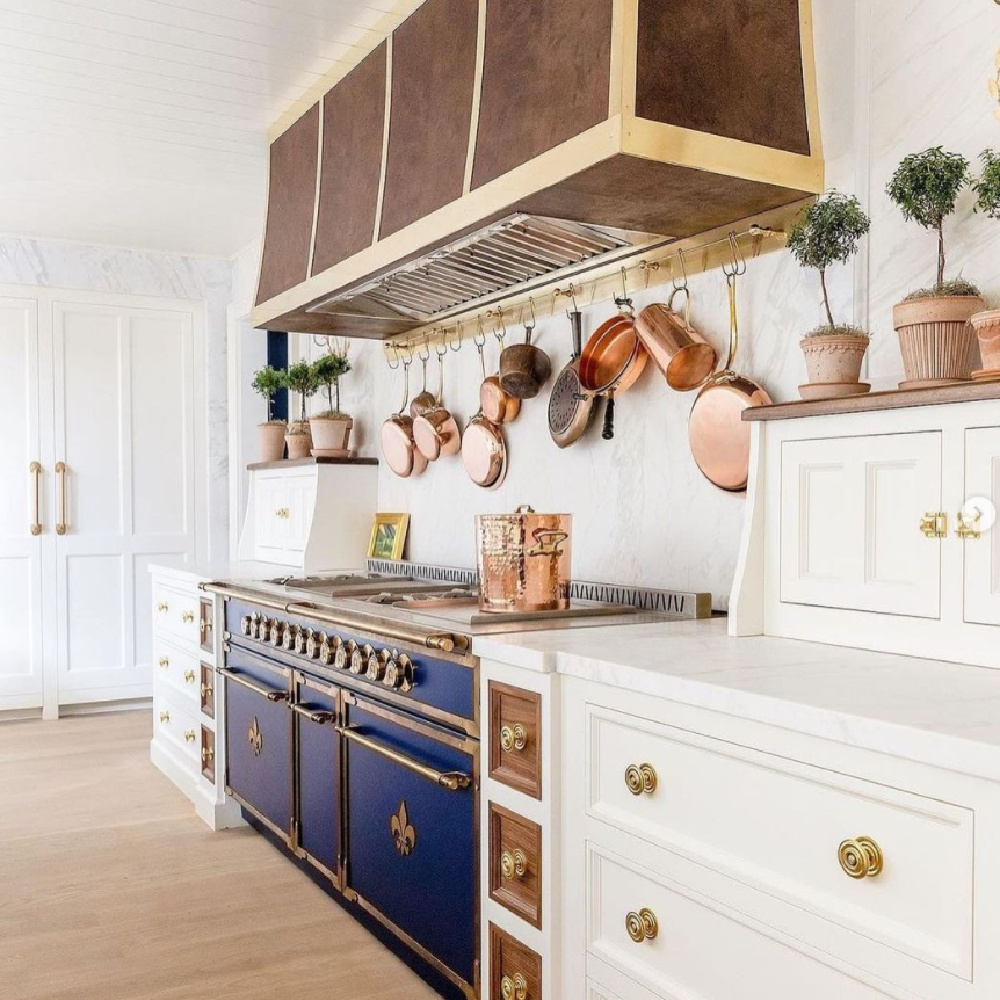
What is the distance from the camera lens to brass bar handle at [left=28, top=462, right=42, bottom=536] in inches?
208

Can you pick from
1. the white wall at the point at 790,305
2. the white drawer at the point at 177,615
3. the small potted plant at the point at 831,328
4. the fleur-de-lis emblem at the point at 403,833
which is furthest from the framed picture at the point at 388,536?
the small potted plant at the point at 831,328

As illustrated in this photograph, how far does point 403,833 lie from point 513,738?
58 centimetres

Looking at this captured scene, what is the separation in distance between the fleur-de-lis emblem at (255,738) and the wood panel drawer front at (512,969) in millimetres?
1392

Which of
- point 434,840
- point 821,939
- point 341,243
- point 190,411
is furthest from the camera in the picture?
point 190,411

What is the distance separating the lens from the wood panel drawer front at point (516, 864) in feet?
5.85

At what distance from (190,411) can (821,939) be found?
5.00 meters

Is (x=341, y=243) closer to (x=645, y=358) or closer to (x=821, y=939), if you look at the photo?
(x=645, y=358)

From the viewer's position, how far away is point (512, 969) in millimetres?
1862

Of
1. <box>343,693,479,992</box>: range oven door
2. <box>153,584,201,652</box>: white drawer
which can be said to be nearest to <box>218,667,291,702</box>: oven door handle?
<box>153,584,201,652</box>: white drawer

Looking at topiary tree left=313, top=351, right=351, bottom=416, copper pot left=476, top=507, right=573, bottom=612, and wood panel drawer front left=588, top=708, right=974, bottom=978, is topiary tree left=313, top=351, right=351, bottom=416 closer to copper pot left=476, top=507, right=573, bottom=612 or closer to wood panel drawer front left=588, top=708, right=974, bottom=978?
copper pot left=476, top=507, right=573, bottom=612

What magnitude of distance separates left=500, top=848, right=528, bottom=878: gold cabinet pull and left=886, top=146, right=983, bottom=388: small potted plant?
1020 mm

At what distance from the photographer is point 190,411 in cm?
567

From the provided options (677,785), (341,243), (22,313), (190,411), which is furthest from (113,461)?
(677,785)

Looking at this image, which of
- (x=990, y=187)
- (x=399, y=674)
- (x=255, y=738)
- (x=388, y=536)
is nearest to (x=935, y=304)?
(x=990, y=187)
